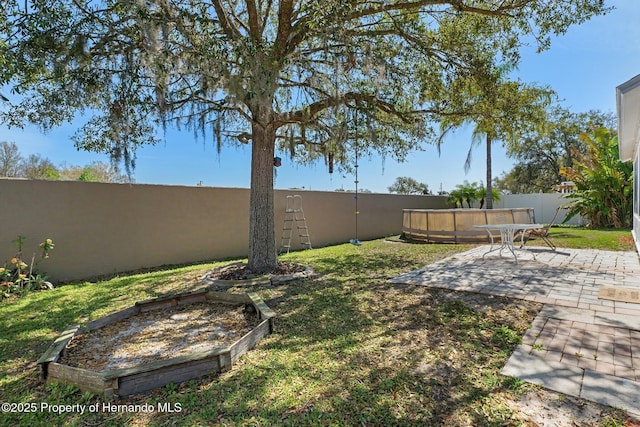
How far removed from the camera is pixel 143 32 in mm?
3475

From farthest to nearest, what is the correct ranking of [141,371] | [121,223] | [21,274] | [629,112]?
[121,223]
[21,274]
[629,112]
[141,371]

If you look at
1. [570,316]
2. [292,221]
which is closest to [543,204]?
[292,221]

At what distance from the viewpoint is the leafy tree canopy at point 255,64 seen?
3.78m

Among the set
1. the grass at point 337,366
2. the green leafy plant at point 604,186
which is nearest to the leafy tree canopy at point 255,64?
the grass at point 337,366

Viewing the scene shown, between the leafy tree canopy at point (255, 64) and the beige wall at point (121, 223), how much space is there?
109 centimetres

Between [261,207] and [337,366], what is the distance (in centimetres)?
349

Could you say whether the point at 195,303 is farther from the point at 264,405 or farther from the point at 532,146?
the point at 532,146

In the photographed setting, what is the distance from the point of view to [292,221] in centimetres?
932

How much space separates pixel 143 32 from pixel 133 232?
4349 millimetres

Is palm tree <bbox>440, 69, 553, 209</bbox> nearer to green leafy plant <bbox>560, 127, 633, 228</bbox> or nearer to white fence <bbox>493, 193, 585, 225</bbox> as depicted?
green leafy plant <bbox>560, 127, 633, 228</bbox>

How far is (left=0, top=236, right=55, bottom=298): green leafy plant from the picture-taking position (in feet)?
15.7

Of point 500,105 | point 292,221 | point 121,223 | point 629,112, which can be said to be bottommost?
point 292,221

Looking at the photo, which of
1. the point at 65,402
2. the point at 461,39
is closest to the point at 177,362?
the point at 65,402

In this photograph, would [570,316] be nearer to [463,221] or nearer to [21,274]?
[463,221]
